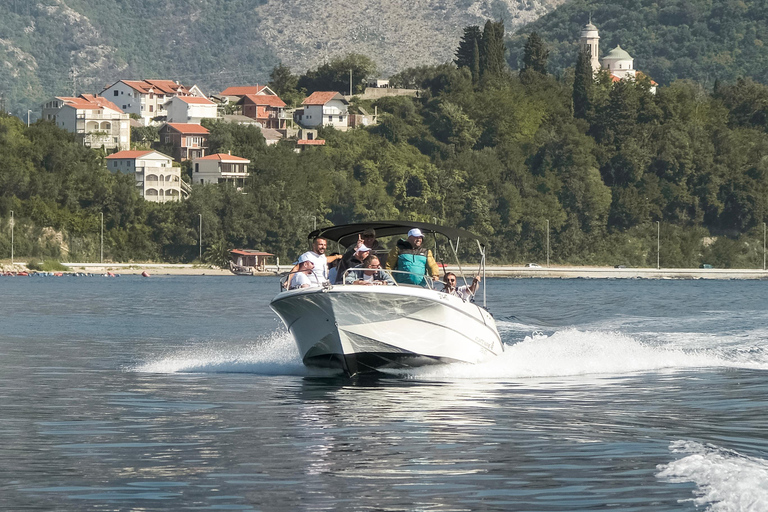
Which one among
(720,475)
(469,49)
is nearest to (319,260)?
(720,475)

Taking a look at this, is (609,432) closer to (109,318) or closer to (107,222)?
(109,318)

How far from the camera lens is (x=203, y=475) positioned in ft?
47.9

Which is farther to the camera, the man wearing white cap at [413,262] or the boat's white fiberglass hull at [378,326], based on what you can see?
the man wearing white cap at [413,262]

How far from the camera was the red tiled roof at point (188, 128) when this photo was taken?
172625 millimetres

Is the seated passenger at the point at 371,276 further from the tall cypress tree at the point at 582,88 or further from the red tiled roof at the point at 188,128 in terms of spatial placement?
the tall cypress tree at the point at 582,88

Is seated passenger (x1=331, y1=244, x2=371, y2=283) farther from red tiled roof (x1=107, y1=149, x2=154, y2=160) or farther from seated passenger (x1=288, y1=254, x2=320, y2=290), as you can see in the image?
red tiled roof (x1=107, y1=149, x2=154, y2=160)

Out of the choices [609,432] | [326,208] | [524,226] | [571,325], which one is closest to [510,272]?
[524,226]

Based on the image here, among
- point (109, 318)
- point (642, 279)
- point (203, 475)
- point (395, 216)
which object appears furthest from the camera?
point (395, 216)

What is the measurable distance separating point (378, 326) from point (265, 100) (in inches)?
6753

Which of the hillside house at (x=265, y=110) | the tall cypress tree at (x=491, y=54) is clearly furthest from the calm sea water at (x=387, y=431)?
the tall cypress tree at (x=491, y=54)

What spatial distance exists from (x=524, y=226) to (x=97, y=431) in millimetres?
142136

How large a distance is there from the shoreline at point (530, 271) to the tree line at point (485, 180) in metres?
3.80

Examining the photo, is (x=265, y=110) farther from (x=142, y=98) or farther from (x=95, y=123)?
(x=95, y=123)

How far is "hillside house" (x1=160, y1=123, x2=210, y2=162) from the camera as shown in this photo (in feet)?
562
